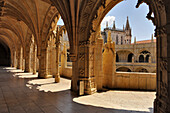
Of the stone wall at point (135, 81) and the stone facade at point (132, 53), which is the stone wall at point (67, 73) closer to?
the stone wall at point (135, 81)

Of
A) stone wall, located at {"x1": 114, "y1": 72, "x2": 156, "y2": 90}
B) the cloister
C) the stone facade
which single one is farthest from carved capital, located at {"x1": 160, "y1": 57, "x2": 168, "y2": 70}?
the stone facade

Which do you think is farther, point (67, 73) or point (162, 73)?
point (67, 73)

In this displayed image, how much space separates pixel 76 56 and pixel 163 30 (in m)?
3.60

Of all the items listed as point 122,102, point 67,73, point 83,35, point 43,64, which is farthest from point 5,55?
point 122,102

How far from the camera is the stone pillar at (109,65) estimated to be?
20.2ft

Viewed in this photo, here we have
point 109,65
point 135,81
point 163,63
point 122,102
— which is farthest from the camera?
point 109,65

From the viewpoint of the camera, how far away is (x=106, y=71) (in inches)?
255

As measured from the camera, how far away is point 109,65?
639cm

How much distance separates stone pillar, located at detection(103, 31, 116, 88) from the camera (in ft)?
20.2

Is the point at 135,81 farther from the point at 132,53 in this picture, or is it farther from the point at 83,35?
the point at 132,53

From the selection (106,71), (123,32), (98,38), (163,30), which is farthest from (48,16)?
(123,32)

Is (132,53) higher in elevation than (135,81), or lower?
higher

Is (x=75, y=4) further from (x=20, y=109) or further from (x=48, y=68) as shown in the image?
(x=48, y=68)

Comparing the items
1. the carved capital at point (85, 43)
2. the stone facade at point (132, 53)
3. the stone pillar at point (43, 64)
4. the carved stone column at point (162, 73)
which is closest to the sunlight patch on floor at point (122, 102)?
the carved stone column at point (162, 73)
